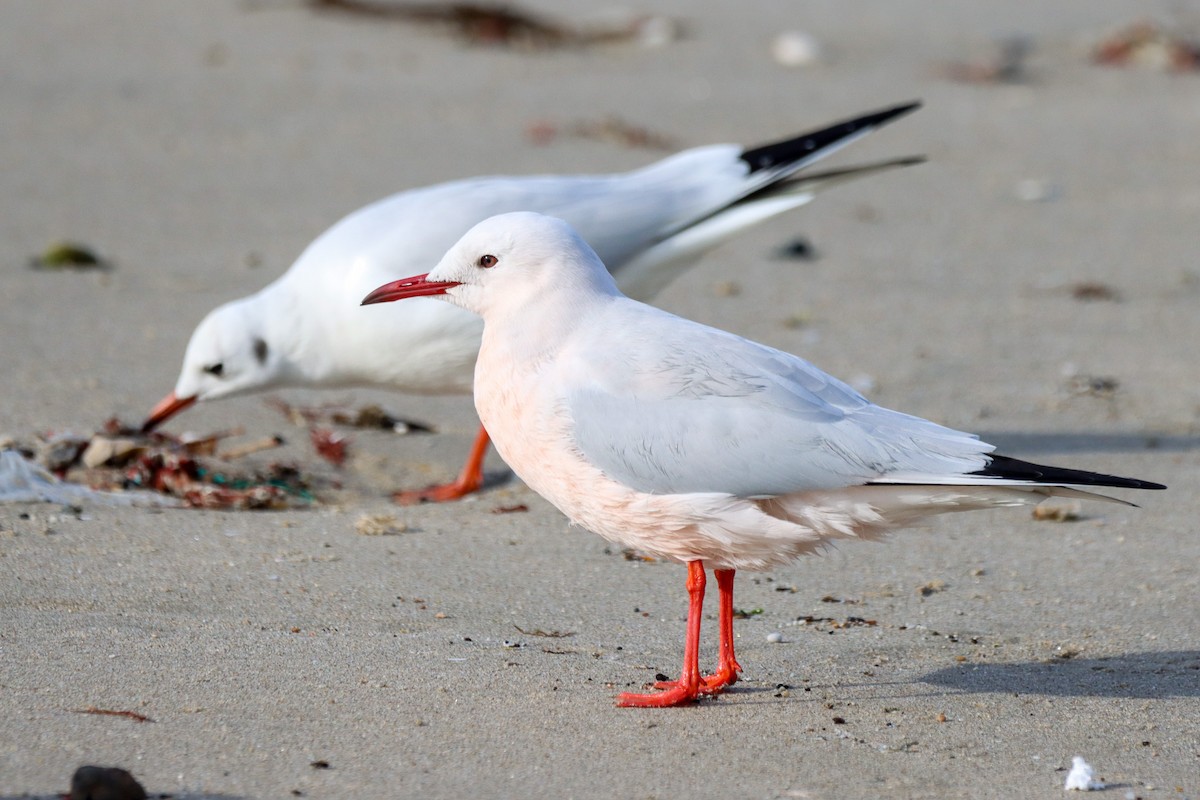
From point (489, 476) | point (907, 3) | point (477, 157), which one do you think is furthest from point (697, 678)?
point (907, 3)

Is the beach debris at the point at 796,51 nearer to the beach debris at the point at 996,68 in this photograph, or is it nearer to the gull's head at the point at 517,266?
the beach debris at the point at 996,68

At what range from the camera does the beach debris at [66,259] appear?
755cm

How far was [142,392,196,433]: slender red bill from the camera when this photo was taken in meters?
5.69

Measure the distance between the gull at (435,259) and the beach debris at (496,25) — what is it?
6093mm

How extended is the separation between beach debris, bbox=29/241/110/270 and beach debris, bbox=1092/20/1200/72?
8.66 metres

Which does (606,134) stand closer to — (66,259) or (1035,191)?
(1035,191)

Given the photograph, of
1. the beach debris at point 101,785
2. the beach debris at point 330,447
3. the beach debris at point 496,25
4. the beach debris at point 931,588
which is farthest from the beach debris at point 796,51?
the beach debris at point 101,785

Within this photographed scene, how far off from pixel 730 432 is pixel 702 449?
0.26 ft

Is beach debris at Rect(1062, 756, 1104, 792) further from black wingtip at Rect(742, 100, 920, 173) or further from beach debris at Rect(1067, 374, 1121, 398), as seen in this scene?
beach debris at Rect(1067, 374, 1121, 398)

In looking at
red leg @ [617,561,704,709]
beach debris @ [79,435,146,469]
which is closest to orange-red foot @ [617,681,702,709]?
red leg @ [617,561,704,709]

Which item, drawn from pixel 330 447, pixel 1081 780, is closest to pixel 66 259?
pixel 330 447

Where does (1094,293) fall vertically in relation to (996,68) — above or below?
below

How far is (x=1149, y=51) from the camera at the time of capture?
1255cm

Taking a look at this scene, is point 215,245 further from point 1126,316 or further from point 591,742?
point 591,742
